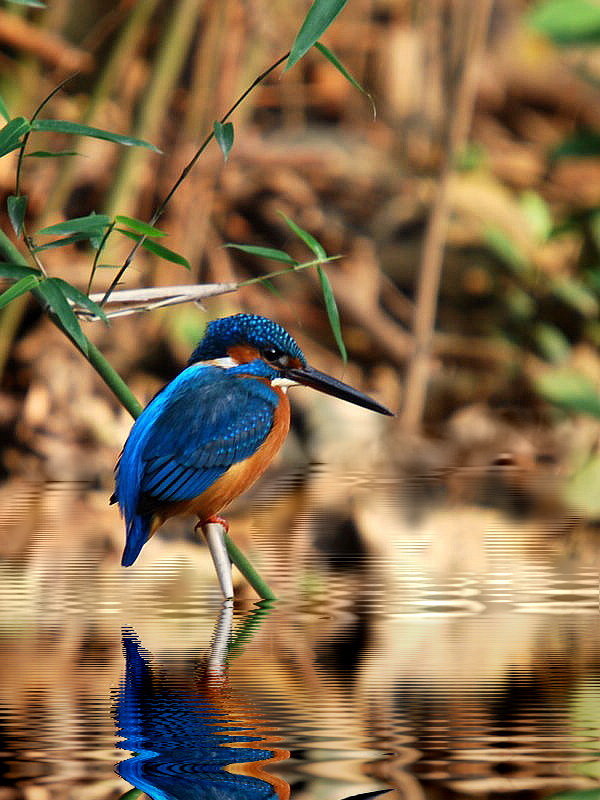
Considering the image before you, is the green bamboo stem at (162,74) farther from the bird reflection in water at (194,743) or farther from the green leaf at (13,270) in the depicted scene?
the bird reflection in water at (194,743)

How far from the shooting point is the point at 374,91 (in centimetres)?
320

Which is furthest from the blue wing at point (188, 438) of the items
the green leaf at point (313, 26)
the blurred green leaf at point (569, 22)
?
the blurred green leaf at point (569, 22)

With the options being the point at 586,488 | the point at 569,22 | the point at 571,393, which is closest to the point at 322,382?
the point at 586,488

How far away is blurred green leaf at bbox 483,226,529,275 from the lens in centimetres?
261

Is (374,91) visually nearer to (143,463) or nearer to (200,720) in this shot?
(143,463)

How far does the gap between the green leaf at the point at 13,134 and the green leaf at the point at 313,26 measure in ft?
0.54

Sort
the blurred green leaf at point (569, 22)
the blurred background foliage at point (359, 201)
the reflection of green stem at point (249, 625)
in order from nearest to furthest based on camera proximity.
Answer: the reflection of green stem at point (249, 625) → the blurred green leaf at point (569, 22) → the blurred background foliage at point (359, 201)

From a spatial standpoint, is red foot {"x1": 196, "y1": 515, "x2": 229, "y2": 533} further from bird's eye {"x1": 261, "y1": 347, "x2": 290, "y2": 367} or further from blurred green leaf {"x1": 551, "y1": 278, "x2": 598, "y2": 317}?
blurred green leaf {"x1": 551, "y1": 278, "x2": 598, "y2": 317}

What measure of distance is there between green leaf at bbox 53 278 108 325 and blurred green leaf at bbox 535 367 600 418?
1279 millimetres

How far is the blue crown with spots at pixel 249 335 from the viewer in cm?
82

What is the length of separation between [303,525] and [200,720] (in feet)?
1.63

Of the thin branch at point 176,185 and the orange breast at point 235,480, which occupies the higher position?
the thin branch at point 176,185

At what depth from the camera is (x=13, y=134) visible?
2.41ft

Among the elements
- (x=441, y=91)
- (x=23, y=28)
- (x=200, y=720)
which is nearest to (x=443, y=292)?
(x=441, y=91)
